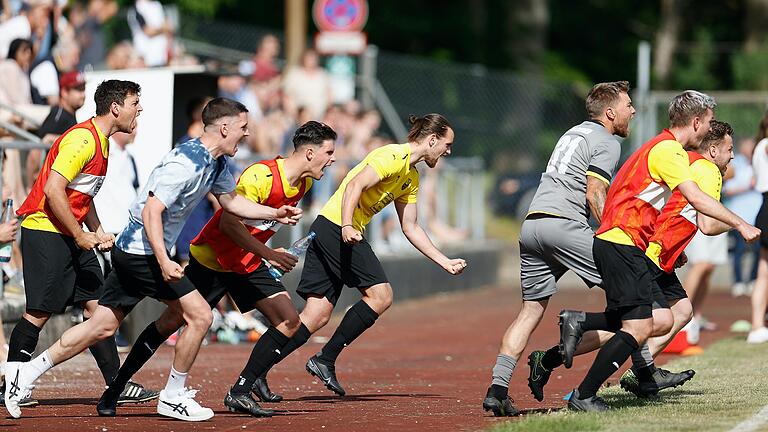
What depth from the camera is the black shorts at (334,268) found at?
10133 millimetres

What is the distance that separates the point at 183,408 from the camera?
881cm

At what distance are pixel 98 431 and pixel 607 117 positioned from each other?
142 inches

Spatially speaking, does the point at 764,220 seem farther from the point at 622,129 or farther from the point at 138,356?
the point at 138,356

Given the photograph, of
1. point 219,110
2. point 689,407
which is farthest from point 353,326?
point 689,407

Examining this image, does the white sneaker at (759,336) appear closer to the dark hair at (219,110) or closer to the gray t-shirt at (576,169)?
the gray t-shirt at (576,169)

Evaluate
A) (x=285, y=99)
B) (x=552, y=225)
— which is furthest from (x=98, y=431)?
(x=285, y=99)

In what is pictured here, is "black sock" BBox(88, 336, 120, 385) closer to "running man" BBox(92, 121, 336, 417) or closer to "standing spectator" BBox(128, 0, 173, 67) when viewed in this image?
"running man" BBox(92, 121, 336, 417)

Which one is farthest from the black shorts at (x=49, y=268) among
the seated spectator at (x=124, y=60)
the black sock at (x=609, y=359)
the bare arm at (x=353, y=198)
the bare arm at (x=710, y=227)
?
the seated spectator at (x=124, y=60)

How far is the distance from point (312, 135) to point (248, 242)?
3.12ft

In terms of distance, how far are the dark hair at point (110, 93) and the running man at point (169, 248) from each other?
0.66m

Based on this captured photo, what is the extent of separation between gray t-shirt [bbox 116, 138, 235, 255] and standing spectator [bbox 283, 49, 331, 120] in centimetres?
1137

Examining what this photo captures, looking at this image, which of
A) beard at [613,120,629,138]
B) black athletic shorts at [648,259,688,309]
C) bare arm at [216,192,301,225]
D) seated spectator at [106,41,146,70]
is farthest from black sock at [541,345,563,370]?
seated spectator at [106,41,146,70]

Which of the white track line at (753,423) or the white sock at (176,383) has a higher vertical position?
the white track line at (753,423)

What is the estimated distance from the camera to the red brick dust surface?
8742 mm
